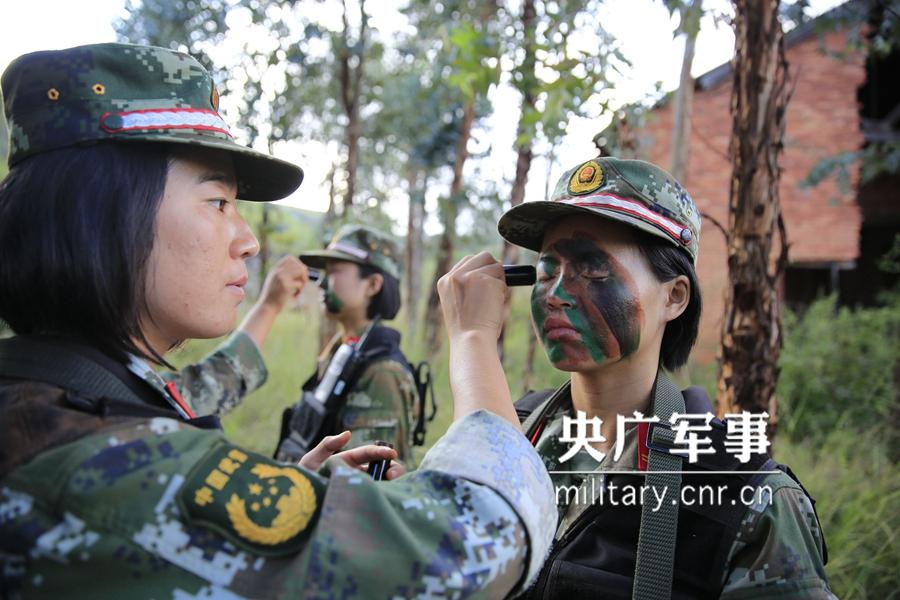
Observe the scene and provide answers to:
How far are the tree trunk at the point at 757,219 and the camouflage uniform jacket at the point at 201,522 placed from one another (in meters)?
2.10

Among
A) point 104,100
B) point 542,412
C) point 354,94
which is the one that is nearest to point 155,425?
point 104,100

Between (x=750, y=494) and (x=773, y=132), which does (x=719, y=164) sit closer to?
(x=773, y=132)

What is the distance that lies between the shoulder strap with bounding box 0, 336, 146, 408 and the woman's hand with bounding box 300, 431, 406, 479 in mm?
468

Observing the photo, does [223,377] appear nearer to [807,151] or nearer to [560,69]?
[560,69]

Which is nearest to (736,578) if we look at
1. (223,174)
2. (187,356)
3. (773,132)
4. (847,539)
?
(223,174)

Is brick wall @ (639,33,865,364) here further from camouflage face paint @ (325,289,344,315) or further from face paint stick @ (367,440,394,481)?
face paint stick @ (367,440,394,481)

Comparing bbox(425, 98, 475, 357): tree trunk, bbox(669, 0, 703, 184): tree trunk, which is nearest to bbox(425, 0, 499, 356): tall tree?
bbox(425, 98, 475, 357): tree trunk

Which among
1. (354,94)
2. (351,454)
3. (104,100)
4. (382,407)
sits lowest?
(382,407)

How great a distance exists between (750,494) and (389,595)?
104 centimetres

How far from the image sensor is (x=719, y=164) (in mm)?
11688

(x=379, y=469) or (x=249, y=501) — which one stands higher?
(x=249, y=501)

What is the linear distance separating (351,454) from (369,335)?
2248 mm

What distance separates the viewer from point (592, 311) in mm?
1931

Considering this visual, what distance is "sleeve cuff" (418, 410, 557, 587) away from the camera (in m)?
1.11
